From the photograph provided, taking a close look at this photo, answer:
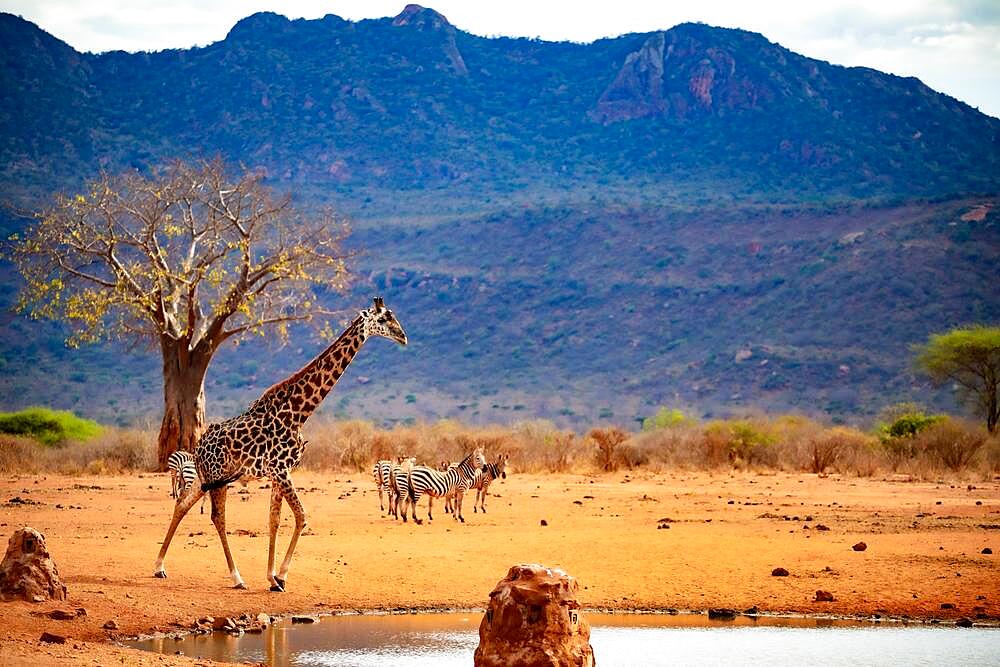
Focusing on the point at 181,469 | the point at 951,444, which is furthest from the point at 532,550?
the point at 951,444

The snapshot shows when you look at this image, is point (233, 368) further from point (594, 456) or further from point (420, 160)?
point (594, 456)

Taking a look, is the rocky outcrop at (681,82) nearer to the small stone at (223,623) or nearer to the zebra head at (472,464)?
the zebra head at (472,464)

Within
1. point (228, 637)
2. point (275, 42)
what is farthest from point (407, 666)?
point (275, 42)

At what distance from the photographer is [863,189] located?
8394 centimetres

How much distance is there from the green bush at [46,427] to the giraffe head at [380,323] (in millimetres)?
23724

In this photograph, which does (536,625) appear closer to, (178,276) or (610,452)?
(178,276)

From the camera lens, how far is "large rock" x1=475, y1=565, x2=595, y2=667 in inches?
341

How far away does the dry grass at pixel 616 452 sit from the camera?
30422 mm

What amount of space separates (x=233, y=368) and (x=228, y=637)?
5804 cm

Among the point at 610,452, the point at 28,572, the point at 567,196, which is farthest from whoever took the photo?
the point at 567,196

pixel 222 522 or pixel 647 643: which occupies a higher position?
pixel 222 522

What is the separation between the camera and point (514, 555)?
15914mm

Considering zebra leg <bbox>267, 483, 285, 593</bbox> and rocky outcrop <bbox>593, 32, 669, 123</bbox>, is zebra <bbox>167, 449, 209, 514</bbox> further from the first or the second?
rocky outcrop <bbox>593, 32, 669, 123</bbox>

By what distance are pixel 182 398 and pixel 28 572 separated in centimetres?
1790
